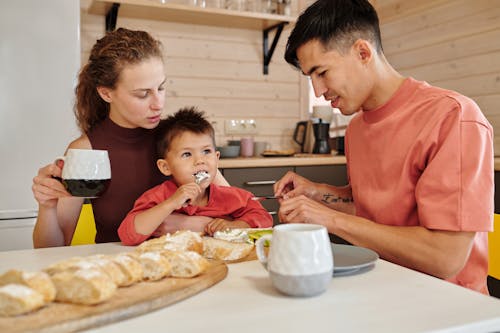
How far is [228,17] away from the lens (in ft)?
11.2

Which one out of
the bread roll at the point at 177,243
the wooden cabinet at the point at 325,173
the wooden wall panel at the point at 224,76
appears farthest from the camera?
the wooden wall panel at the point at 224,76

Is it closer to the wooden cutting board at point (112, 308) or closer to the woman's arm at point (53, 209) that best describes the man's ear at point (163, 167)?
the woman's arm at point (53, 209)

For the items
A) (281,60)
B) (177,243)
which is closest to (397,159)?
(177,243)

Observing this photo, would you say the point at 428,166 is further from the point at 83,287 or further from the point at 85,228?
the point at 85,228

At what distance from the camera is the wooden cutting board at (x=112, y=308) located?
0.70 metres

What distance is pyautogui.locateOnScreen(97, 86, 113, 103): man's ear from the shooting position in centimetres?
168

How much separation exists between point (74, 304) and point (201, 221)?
717 millimetres

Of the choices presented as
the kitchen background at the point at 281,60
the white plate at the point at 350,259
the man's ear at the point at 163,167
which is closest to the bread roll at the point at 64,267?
the white plate at the point at 350,259

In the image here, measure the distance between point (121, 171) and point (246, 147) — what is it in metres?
1.85

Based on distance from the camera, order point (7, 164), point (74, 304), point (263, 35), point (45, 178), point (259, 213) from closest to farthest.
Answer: point (74, 304)
point (45, 178)
point (259, 213)
point (7, 164)
point (263, 35)

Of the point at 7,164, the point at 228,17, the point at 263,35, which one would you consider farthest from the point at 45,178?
the point at 263,35

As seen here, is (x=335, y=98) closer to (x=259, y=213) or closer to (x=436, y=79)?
(x=259, y=213)

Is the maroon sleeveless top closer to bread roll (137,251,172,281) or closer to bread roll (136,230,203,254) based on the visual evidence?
bread roll (136,230,203,254)

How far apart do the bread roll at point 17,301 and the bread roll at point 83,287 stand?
46 mm
